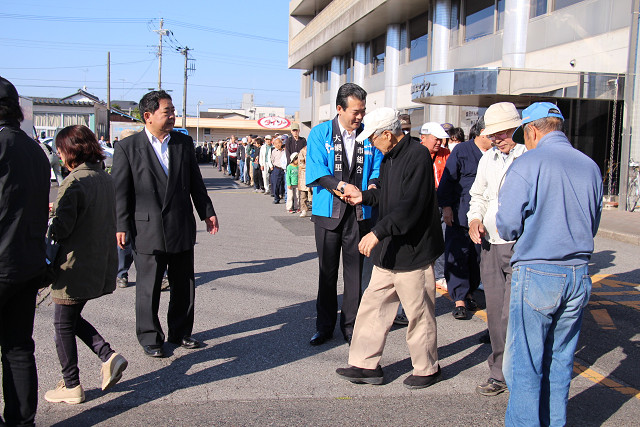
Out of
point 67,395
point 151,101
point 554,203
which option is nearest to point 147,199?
point 151,101

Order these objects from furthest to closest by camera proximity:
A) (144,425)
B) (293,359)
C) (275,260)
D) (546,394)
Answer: (275,260) < (293,359) < (144,425) < (546,394)

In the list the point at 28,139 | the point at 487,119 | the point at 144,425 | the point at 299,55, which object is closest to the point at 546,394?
the point at 487,119

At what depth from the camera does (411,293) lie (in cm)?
410

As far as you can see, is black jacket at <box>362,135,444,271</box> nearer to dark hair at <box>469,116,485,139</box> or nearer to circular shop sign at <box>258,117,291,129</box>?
dark hair at <box>469,116,485,139</box>

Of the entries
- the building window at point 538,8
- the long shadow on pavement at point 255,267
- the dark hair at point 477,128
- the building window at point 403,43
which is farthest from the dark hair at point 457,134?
the building window at point 403,43

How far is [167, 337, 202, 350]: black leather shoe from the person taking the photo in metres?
4.96

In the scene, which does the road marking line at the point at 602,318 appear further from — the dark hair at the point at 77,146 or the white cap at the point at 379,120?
the dark hair at the point at 77,146

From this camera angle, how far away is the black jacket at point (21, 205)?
3.07m

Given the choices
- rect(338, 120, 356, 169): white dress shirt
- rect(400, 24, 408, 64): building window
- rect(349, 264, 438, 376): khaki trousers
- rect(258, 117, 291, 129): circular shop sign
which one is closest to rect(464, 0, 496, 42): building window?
rect(400, 24, 408, 64): building window

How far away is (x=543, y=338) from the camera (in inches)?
125

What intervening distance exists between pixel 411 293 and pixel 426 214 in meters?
0.56

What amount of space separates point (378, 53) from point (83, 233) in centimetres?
2600

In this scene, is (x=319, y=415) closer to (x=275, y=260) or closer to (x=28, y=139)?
(x=28, y=139)

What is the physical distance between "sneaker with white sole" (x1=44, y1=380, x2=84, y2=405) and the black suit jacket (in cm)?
121
